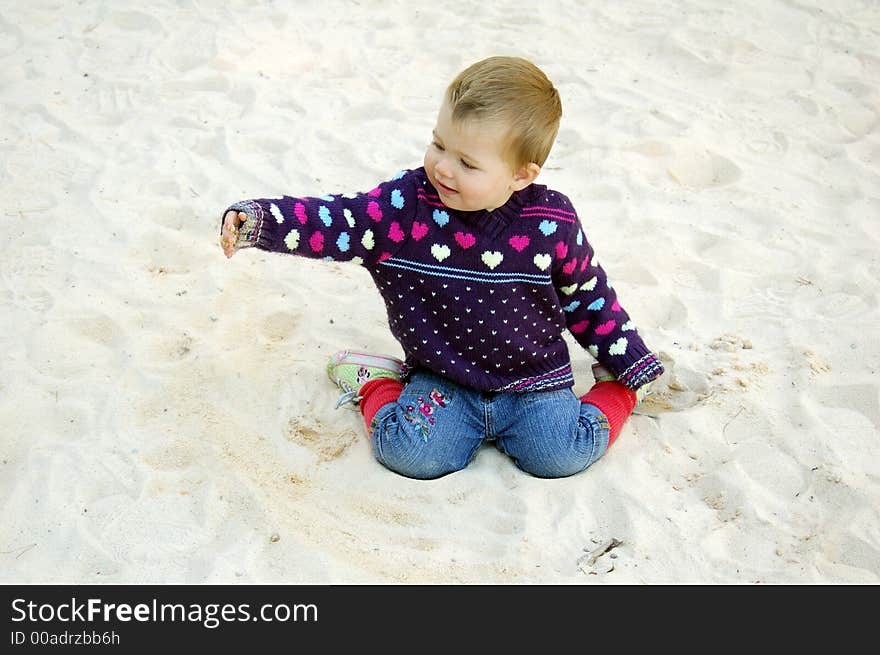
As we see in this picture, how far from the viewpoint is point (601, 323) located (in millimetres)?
2449

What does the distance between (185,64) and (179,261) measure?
1574mm

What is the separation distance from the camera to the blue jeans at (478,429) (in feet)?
7.61

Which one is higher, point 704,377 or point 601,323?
point 601,323

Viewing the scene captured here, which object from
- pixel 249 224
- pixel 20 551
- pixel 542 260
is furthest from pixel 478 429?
pixel 20 551

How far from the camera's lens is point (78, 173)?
11.3ft

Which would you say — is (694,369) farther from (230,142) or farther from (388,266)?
(230,142)

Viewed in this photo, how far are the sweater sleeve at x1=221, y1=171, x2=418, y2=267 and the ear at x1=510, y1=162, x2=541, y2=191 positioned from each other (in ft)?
0.79

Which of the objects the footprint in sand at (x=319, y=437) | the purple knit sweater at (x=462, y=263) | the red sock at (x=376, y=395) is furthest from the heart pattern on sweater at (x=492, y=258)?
the footprint in sand at (x=319, y=437)

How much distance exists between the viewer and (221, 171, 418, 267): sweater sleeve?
6.86ft

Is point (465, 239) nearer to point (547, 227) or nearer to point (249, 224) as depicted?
point (547, 227)

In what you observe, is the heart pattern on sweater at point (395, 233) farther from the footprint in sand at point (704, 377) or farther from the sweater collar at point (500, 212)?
the footprint in sand at point (704, 377)

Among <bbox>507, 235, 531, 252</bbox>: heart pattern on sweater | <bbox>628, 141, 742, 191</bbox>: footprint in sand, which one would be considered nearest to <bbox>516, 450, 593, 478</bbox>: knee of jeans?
<bbox>507, 235, 531, 252</bbox>: heart pattern on sweater

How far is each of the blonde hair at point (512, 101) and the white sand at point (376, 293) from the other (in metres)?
0.82

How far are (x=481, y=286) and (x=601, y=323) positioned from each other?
384mm
